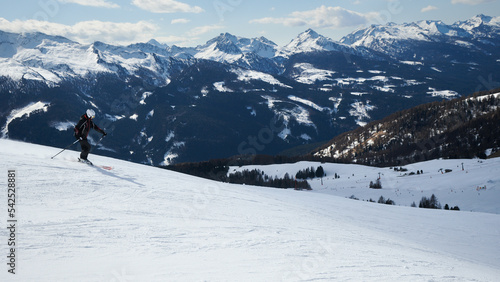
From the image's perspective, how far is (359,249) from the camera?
429 inches

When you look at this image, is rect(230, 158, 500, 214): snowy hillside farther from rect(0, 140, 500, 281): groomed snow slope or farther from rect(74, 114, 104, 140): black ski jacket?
rect(74, 114, 104, 140): black ski jacket

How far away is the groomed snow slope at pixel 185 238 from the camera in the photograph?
7504mm

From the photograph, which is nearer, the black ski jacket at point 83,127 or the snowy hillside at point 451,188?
the black ski jacket at point 83,127

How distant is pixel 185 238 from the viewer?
31.0 feet

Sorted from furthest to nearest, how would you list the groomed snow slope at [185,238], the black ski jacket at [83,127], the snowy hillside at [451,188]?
the snowy hillside at [451,188]
the black ski jacket at [83,127]
the groomed snow slope at [185,238]

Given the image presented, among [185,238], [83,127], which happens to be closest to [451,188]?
[83,127]

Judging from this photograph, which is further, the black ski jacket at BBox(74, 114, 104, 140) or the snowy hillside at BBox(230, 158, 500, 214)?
the snowy hillside at BBox(230, 158, 500, 214)

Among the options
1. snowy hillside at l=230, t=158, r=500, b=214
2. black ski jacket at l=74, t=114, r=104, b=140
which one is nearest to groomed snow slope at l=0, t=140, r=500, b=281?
black ski jacket at l=74, t=114, r=104, b=140

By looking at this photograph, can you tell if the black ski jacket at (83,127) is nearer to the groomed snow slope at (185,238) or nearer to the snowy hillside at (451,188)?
the groomed snow slope at (185,238)

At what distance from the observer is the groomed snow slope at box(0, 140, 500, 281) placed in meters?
7.50

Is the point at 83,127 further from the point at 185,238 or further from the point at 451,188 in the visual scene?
the point at 451,188

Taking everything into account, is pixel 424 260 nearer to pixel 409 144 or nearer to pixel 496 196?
pixel 496 196

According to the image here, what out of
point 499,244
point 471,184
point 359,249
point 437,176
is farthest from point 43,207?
point 437,176

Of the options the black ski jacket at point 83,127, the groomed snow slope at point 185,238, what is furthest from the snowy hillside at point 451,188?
the black ski jacket at point 83,127
